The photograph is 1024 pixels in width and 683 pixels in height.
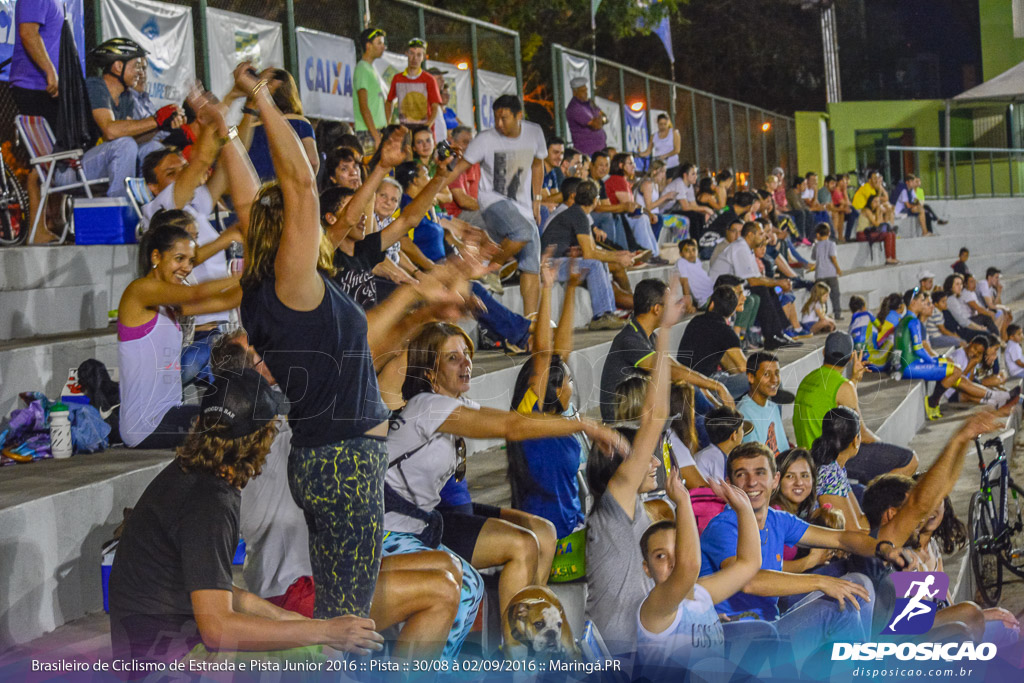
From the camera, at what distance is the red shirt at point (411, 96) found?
9.18 meters

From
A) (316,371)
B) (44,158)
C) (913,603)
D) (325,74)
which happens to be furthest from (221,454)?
(325,74)

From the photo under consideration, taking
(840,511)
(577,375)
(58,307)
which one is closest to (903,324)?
(577,375)

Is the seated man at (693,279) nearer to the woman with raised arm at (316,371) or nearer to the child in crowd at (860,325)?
the child in crowd at (860,325)

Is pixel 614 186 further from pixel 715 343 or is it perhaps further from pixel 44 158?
pixel 44 158

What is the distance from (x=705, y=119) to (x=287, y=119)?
14.7m

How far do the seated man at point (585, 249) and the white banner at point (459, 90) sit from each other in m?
3.03

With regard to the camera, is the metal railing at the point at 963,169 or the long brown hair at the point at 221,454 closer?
the long brown hair at the point at 221,454

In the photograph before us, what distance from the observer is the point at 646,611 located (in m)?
3.30

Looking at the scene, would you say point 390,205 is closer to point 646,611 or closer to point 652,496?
point 652,496

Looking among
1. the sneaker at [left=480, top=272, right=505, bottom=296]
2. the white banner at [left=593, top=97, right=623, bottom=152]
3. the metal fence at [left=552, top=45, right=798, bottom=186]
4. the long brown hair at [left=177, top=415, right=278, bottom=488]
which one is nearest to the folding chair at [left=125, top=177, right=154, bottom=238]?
the sneaker at [left=480, top=272, right=505, bottom=296]

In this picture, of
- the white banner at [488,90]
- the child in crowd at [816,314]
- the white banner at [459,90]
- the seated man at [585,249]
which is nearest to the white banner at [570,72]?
the white banner at [488,90]

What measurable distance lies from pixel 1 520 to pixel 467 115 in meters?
8.36

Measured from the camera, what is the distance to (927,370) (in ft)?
32.5

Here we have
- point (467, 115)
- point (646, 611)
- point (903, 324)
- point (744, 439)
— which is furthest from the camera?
point (467, 115)
